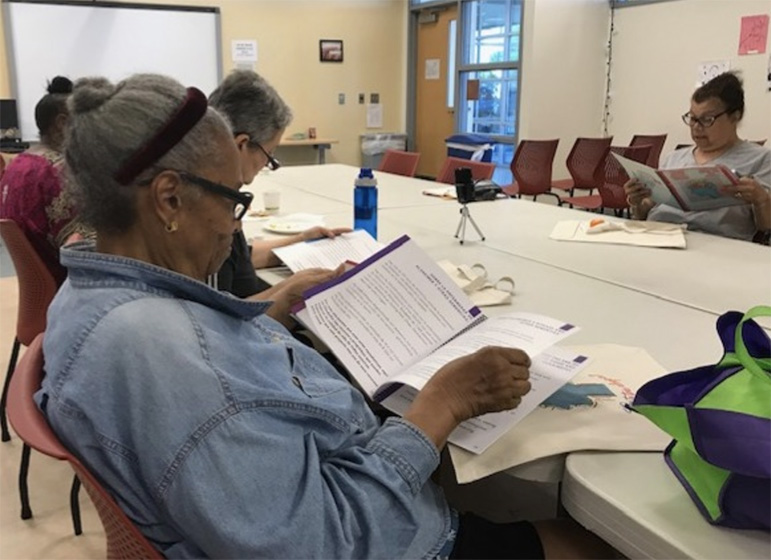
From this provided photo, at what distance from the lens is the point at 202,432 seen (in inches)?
28.7

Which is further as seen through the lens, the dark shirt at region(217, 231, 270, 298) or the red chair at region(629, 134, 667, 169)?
the red chair at region(629, 134, 667, 169)

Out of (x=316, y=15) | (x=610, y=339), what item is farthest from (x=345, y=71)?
(x=610, y=339)

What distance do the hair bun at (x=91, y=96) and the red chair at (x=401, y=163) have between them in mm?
3452

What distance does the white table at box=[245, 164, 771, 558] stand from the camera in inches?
30.6

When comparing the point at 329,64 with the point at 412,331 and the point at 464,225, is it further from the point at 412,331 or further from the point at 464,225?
the point at 412,331

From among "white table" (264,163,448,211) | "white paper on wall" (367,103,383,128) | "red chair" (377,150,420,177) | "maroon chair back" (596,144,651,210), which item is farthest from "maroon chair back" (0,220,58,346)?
"white paper on wall" (367,103,383,128)

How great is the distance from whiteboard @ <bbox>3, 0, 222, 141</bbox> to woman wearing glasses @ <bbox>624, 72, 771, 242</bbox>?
430 centimetres

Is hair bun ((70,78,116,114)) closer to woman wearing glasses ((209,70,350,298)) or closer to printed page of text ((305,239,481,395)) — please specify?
printed page of text ((305,239,481,395))

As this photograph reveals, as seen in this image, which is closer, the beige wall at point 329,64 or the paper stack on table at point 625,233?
the paper stack on table at point 625,233

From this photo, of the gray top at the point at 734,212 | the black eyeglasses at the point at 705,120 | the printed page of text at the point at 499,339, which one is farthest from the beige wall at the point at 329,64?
the printed page of text at the point at 499,339

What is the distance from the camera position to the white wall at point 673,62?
4.93 metres

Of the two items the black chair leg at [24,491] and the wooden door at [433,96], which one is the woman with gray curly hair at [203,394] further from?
the wooden door at [433,96]

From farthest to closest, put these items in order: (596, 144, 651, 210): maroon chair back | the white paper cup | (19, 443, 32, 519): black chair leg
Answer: (596, 144, 651, 210): maroon chair back, the white paper cup, (19, 443, 32, 519): black chair leg

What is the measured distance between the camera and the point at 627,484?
0.84 metres
